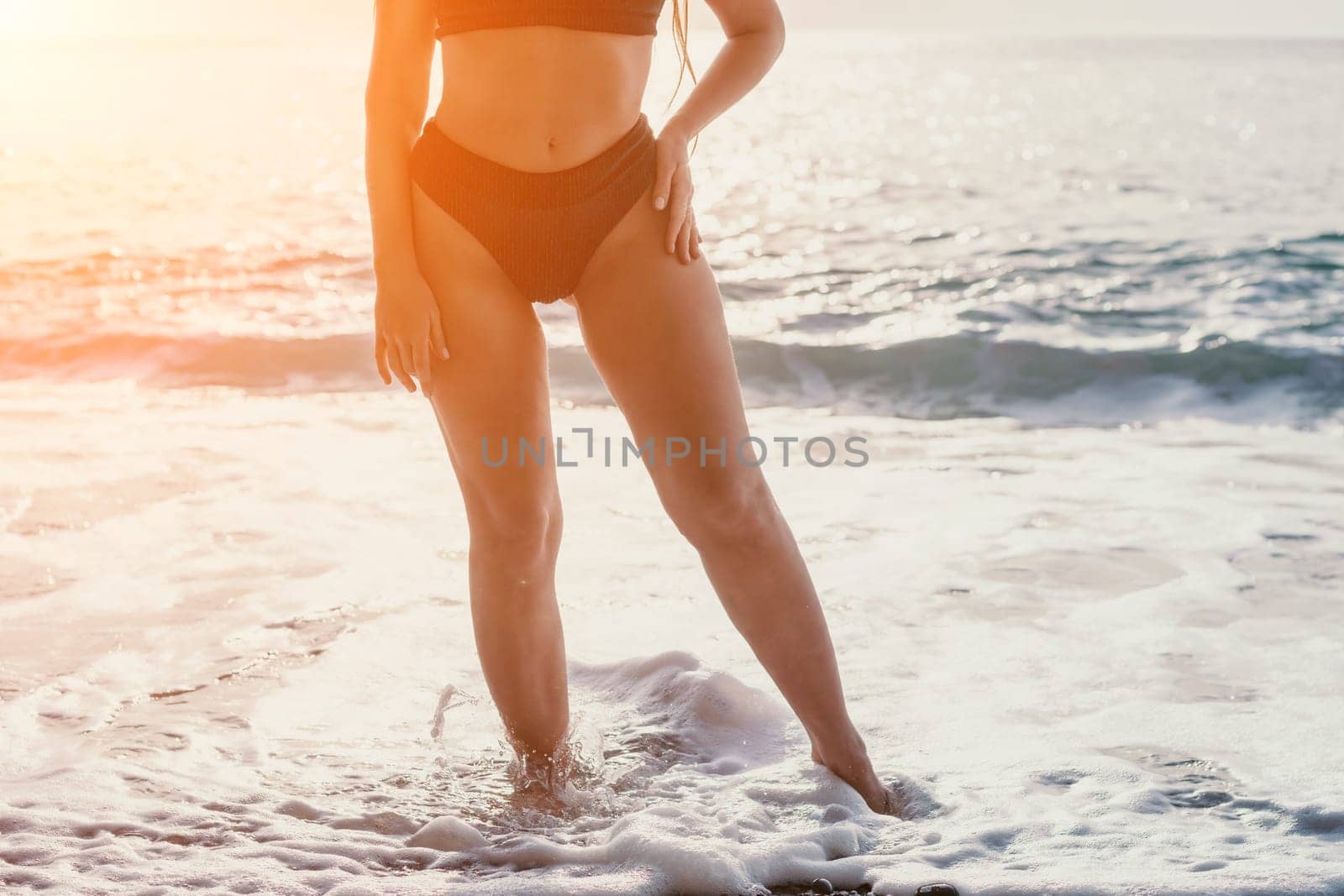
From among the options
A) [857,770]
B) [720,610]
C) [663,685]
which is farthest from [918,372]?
[857,770]

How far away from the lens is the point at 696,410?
8.23ft

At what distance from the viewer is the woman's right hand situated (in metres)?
2.49

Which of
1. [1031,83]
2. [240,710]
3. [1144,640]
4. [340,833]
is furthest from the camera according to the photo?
[1031,83]

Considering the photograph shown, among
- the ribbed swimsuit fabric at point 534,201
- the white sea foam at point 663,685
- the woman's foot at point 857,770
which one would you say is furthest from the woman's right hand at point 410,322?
the woman's foot at point 857,770

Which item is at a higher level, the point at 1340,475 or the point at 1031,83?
the point at 1031,83

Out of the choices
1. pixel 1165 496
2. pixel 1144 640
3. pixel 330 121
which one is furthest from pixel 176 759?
pixel 330 121

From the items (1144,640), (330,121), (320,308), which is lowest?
(1144,640)

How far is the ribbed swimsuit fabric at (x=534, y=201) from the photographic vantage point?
2.47m

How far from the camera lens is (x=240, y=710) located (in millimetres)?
3455

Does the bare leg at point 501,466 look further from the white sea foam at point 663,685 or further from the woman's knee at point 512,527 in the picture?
the white sea foam at point 663,685

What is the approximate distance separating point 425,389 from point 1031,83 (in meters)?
65.9

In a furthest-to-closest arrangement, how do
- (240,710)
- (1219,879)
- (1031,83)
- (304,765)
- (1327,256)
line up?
(1031,83)
(1327,256)
(240,710)
(304,765)
(1219,879)

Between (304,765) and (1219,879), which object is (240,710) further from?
(1219,879)

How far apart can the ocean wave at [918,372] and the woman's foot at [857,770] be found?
525cm
